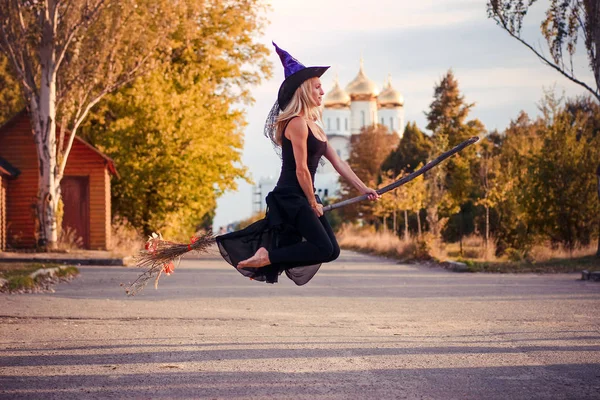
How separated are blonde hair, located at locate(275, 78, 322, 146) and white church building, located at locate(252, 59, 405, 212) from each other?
419 feet

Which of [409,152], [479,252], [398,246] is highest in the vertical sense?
[409,152]

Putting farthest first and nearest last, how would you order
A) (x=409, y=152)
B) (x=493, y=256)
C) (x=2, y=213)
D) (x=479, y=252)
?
(x=409, y=152) → (x=2, y=213) → (x=479, y=252) → (x=493, y=256)

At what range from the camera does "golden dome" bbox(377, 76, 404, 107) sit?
5719 inches

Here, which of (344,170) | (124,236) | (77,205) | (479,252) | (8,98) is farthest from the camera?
(8,98)

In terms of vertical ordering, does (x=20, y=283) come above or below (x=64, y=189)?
below

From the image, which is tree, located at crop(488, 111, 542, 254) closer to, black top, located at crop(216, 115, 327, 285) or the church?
black top, located at crop(216, 115, 327, 285)

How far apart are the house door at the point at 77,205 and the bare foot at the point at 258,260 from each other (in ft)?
99.8

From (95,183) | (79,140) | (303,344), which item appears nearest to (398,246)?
(95,183)

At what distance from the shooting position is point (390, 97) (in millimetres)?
145250

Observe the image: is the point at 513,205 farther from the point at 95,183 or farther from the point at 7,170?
the point at 7,170

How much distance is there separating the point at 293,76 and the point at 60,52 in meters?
24.0

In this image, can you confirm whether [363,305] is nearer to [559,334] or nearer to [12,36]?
[559,334]

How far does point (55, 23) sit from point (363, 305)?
19952 mm

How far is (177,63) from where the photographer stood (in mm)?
43688
